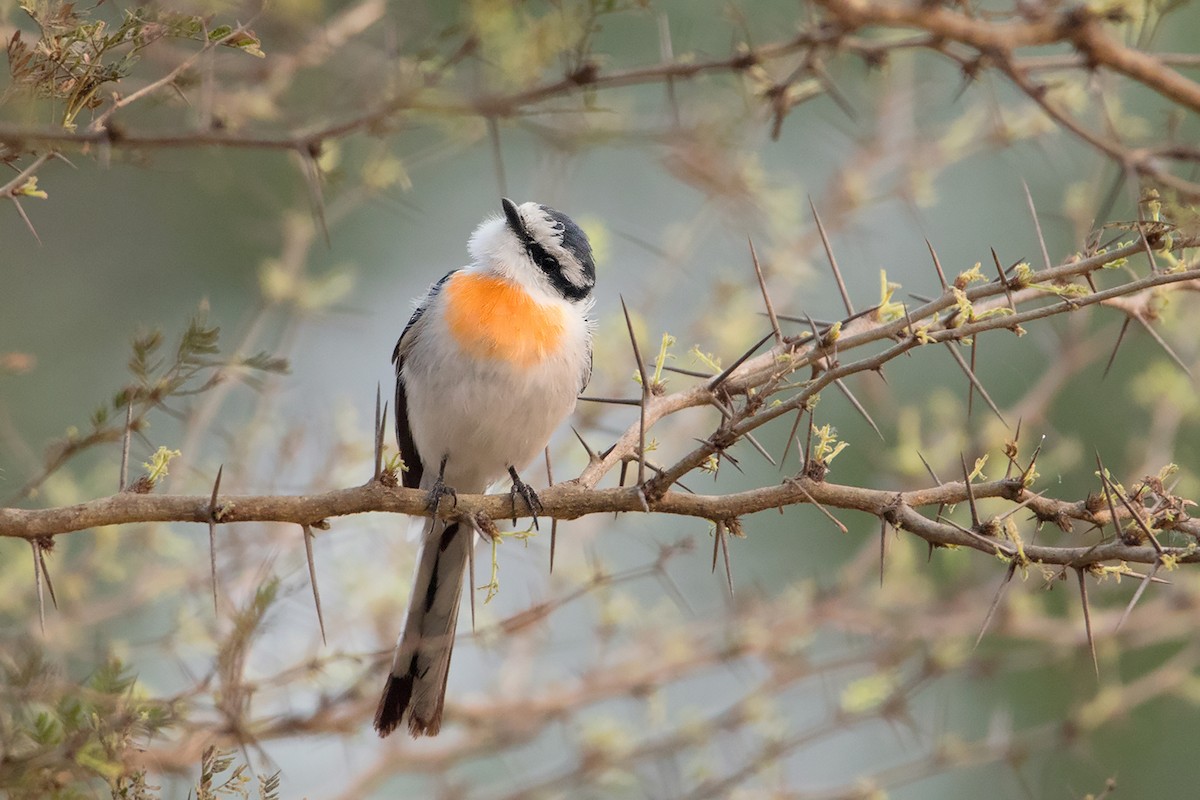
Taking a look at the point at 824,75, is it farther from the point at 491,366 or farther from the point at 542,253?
the point at 542,253

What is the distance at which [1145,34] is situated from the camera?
2.96m

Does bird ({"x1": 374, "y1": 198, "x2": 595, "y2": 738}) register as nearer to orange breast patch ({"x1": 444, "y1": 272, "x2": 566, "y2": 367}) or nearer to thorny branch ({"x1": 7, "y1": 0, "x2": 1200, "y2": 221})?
orange breast patch ({"x1": 444, "y1": 272, "x2": 566, "y2": 367})

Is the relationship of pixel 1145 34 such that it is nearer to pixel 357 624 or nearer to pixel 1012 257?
pixel 357 624

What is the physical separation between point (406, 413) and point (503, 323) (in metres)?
0.72

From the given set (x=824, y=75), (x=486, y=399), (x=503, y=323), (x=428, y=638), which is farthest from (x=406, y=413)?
(x=824, y=75)

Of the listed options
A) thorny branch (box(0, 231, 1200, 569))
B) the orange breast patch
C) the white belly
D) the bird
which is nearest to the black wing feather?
the bird

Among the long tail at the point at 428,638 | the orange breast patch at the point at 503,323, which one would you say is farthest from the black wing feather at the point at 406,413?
the long tail at the point at 428,638

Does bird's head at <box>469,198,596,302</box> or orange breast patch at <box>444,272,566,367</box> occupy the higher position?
bird's head at <box>469,198,596,302</box>

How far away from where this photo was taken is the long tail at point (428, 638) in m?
4.15

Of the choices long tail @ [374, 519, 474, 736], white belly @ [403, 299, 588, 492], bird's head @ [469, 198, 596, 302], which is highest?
bird's head @ [469, 198, 596, 302]

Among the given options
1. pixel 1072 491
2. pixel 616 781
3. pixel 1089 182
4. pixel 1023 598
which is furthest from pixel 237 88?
pixel 1072 491

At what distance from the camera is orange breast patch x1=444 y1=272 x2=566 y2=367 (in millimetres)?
4684

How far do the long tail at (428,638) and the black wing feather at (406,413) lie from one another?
47cm

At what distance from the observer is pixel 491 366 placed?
4.67 metres
